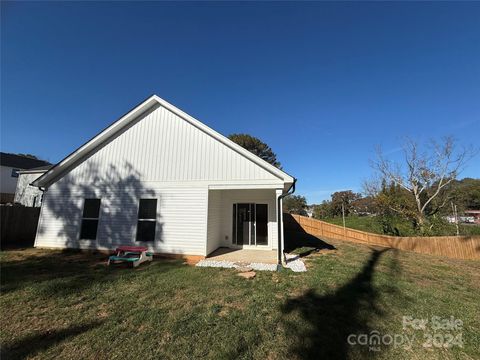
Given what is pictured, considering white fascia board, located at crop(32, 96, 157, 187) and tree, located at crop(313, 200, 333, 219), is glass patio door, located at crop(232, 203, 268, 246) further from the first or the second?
tree, located at crop(313, 200, 333, 219)

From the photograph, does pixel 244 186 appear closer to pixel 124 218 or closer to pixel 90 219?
pixel 124 218

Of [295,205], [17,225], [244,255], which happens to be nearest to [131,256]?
[244,255]

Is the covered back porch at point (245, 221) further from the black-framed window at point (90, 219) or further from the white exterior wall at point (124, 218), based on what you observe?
the black-framed window at point (90, 219)

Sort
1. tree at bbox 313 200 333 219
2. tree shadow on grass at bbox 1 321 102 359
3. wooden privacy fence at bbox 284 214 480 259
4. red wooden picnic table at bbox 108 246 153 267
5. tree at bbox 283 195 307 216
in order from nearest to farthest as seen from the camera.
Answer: tree shadow on grass at bbox 1 321 102 359
red wooden picnic table at bbox 108 246 153 267
wooden privacy fence at bbox 284 214 480 259
tree at bbox 313 200 333 219
tree at bbox 283 195 307 216

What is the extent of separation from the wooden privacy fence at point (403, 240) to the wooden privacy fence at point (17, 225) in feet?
57.2

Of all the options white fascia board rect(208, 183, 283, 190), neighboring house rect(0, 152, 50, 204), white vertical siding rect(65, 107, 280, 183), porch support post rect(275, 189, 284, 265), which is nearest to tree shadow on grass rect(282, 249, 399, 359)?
porch support post rect(275, 189, 284, 265)

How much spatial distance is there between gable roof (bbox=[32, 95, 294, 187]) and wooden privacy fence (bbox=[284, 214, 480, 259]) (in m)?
10.1

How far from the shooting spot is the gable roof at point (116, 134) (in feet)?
30.1

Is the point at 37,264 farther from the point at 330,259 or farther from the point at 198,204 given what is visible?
the point at 330,259

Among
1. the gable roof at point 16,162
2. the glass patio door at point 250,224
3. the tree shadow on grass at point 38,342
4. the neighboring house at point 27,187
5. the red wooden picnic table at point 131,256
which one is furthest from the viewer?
the gable roof at point 16,162

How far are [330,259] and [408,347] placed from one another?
6.10 m


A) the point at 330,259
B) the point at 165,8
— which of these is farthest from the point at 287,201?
the point at 165,8

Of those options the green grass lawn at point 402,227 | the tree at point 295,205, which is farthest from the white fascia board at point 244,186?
the tree at point 295,205

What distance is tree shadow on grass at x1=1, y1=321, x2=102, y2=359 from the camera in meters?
3.11
